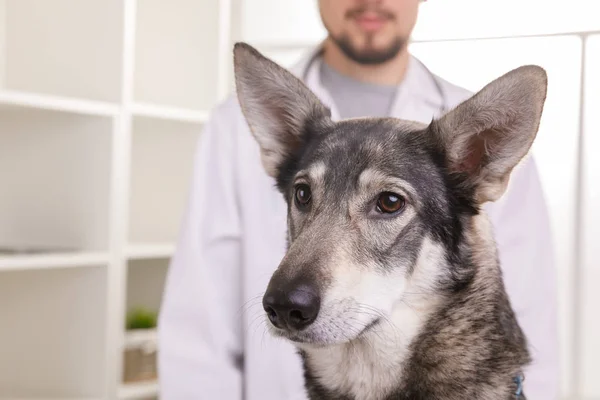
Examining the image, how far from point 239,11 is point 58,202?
856 mm

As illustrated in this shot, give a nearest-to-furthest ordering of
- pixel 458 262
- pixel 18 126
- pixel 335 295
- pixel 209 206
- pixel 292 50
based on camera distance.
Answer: pixel 335 295
pixel 458 262
pixel 292 50
pixel 209 206
pixel 18 126

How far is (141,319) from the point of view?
6.82ft

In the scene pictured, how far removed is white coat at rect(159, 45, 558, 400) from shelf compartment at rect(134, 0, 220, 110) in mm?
380

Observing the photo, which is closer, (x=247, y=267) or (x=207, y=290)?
(x=247, y=267)

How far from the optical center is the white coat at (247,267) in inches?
45.3

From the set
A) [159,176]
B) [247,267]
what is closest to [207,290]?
[247,267]

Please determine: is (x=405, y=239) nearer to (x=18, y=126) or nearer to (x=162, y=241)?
(x=162, y=241)

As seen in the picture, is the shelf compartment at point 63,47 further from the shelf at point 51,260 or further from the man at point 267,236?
the man at point 267,236

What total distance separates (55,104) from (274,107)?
0.96 metres

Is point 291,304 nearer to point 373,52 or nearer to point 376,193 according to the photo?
point 376,193

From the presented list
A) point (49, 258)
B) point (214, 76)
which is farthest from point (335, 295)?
point (49, 258)

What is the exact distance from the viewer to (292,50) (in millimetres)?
1342

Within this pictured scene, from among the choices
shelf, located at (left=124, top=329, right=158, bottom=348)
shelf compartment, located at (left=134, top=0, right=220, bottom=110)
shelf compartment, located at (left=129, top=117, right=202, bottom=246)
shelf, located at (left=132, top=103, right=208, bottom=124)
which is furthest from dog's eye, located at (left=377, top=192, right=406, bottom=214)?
shelf, located at (left=124, top=329, right=158, bottom=348)

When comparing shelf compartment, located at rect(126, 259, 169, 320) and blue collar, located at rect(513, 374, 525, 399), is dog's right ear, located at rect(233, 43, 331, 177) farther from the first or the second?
shelf compartment, located at rect(126, 259, 169, 320)
